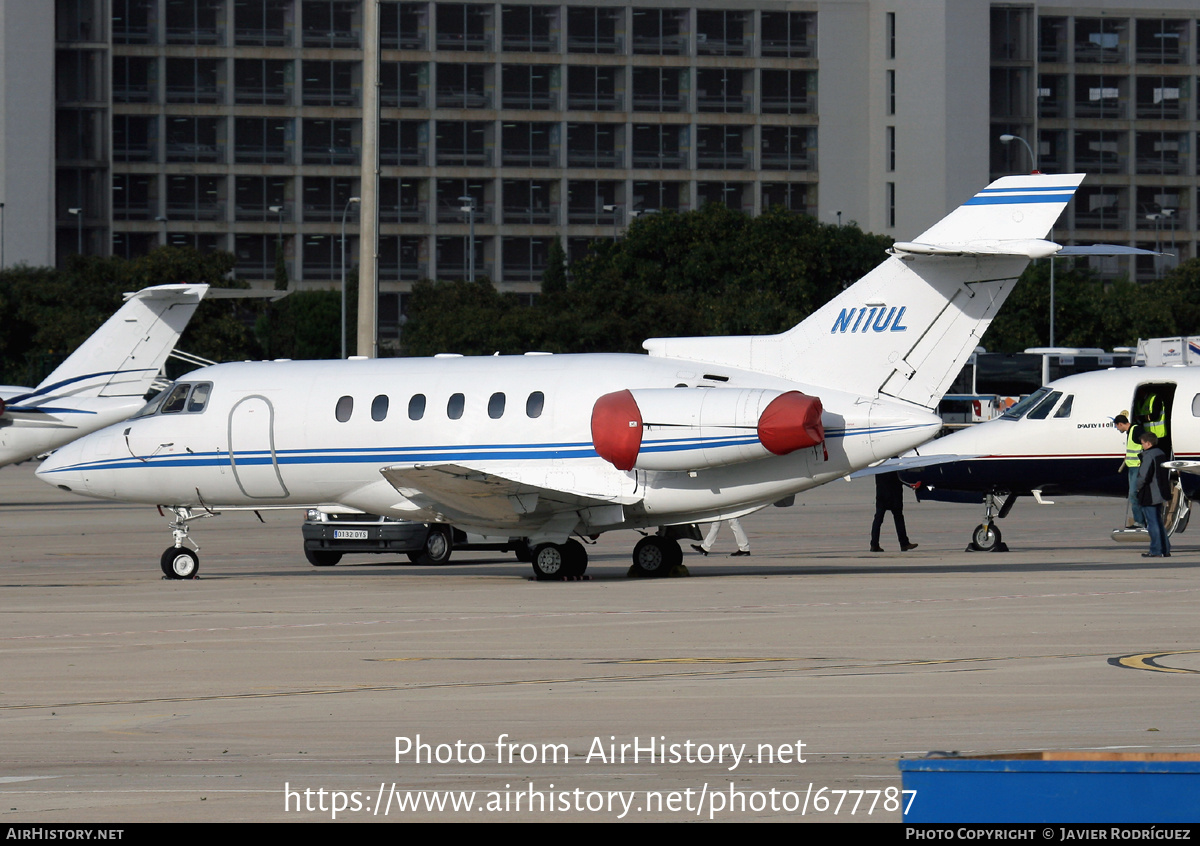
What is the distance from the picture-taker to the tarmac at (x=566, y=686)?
8.50 metres

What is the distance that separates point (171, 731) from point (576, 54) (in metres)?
117

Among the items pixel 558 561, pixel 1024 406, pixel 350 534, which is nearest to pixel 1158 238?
pixel 1024 406

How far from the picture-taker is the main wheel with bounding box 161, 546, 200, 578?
23212mm

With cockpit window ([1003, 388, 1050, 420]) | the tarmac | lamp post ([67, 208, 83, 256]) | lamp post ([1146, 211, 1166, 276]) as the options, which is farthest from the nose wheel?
lamp post ([1146, 211, 1166, 276])

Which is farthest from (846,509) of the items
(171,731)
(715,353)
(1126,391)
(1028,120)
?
(1028,120)

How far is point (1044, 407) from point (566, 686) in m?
17.7

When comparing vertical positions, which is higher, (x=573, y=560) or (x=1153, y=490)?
(x=1153, y=490)

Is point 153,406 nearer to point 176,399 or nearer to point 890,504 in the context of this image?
point 176,399

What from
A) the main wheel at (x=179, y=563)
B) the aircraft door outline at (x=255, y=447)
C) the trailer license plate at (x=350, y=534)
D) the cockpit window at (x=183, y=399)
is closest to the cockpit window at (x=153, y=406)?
the cockpit window at (x=183, y=399)

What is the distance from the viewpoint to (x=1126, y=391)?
2825cm

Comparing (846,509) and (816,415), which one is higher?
(816,415)

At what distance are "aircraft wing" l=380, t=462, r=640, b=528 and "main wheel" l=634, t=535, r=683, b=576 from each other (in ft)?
3.58

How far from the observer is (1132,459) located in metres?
26.2

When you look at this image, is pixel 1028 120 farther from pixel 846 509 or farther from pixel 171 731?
pixel 171 731
